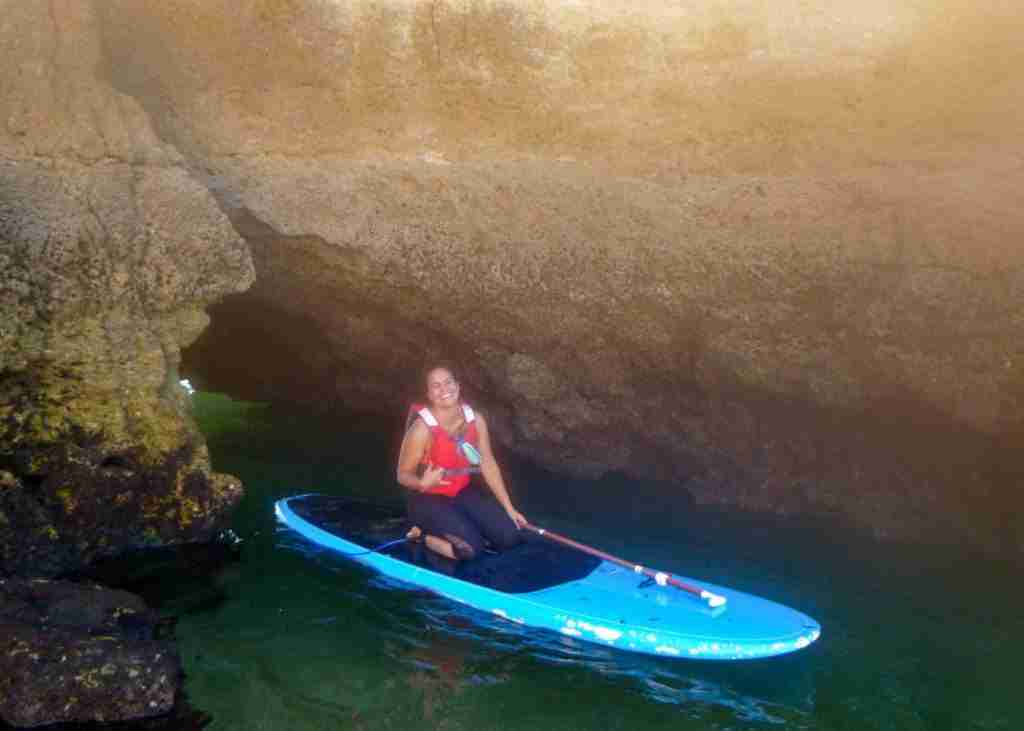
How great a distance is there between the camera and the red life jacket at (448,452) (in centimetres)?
636

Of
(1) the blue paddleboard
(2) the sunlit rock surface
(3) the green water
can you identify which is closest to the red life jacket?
(1) the blue paddleboard

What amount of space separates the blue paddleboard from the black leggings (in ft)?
0.40

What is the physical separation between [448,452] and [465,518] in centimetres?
43

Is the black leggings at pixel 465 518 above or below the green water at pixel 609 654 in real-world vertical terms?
above

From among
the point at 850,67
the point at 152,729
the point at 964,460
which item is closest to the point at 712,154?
the point at 850,67

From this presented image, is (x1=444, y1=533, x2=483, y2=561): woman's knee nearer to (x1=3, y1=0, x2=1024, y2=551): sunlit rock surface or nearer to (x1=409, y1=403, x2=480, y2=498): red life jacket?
(x1=409, y1=403, x2=480, y2=498): red life jacket

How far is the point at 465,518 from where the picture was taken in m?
6.43

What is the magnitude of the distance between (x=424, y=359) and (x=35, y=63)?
4.02 metres

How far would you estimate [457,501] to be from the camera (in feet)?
21.4

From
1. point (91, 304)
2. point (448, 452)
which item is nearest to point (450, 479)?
point (448, 452)

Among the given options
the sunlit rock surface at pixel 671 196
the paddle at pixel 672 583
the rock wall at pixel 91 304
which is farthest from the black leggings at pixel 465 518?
the sunlit rock surface at pixel 671 196

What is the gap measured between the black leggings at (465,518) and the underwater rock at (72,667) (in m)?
1.96

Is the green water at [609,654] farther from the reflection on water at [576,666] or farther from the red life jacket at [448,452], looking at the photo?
the red life jacket at [448,452]

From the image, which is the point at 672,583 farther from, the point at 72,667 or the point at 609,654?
the point at 72,667
